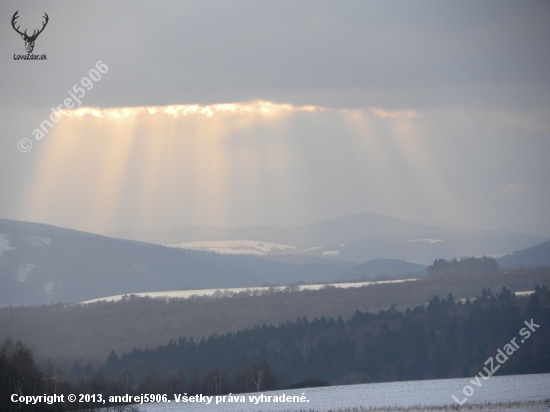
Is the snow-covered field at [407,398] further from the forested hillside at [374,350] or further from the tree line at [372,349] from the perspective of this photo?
the tree line at [372,349]

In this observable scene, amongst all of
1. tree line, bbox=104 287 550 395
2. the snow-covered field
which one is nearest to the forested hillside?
tree line, bbox=104 287 550 395

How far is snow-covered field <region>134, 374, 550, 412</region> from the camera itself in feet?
240

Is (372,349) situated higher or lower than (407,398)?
higher

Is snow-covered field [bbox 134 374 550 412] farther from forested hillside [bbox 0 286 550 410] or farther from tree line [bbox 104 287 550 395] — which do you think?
tree line [bbox 104 287 550 395]

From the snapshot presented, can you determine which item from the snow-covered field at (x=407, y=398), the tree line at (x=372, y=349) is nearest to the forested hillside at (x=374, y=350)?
the tree line at (x=372, y=349)

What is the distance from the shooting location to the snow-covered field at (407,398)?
240 feet

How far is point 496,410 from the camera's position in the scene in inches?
2657

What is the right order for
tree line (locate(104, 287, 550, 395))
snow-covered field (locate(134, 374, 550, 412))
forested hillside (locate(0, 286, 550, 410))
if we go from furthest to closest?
tree line (locate(104, 287, 550, 395))
forested hillside (locate(0, 286, 550, 410))
snow-covered field (locate(134, 374, 550, 412))

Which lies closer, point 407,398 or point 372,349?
point 407,398

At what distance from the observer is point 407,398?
79.9 m

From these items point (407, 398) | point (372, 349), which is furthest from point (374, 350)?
point (407, 398)

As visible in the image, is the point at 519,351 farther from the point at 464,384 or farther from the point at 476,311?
the point at 464,384

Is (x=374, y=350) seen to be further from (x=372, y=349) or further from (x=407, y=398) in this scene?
(x=407, y=398)

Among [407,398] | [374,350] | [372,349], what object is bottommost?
[407,398]
